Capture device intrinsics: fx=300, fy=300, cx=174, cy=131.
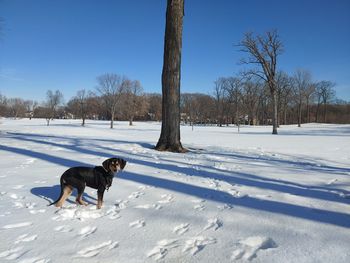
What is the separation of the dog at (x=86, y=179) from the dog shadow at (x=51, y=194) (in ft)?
1.12

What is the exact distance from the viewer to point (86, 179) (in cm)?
525

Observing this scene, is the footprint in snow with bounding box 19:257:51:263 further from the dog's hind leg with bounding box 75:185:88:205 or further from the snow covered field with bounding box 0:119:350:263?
the dog's hind leg with bounding box 75:185:88:205

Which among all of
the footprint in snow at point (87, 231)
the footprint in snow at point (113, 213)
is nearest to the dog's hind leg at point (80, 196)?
the footprint in snow at point (113, 213)

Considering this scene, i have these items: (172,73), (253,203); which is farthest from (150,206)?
(172,73)

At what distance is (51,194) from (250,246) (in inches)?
159

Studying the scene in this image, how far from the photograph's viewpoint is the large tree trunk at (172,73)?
40.2 feet

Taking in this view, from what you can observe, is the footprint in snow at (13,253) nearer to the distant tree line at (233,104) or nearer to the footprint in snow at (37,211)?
the footprint in snow at (37,211)

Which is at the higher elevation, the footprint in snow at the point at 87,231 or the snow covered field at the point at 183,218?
the snow covered field at the point at 183,218

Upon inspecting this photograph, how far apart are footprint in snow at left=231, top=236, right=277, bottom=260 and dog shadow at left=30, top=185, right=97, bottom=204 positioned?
303 cm

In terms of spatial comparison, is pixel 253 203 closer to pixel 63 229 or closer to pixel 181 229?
pixel 181 229

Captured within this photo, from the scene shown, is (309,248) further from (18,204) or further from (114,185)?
(18,204)

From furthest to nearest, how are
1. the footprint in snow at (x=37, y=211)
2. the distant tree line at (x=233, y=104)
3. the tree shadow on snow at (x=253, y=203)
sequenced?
the distant tree line at (x=233, y=104)
the footprint in snow at (x=37, y=211)
the tree shadow on snow at (x=253, y=203)

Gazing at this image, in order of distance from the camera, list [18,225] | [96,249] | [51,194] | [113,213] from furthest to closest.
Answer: [51,194], [113,213], [18,225], [96,249]

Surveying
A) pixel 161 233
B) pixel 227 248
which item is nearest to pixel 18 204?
A: pixel 161 233
